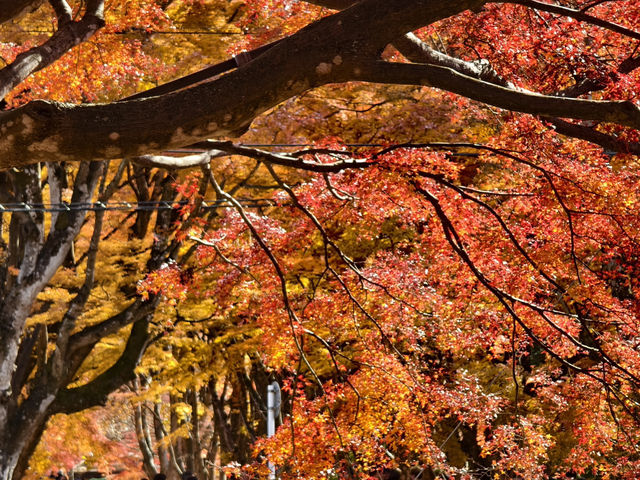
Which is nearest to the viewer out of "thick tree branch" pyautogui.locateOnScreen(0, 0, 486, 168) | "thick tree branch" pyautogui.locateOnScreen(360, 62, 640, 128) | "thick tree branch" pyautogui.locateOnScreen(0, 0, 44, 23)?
"thick tree branch" pyautogui.locateOnScreen(0, 0, 486, 168)

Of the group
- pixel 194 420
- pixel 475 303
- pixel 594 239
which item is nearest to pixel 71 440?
pixel 194 420

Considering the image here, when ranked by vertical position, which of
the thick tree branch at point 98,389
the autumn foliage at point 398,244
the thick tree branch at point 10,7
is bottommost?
the thick tree branch at point 98,389

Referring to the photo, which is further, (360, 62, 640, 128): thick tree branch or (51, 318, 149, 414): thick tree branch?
(51, 318, 149, 414): thick tree branch

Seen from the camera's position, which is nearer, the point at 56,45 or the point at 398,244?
the point at 56,45

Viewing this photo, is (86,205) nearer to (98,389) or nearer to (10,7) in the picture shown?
(98,389)

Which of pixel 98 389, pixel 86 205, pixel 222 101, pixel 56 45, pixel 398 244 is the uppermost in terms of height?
pixel 56 45

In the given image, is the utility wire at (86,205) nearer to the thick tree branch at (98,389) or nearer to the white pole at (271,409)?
the thick tree branch at (98,389)

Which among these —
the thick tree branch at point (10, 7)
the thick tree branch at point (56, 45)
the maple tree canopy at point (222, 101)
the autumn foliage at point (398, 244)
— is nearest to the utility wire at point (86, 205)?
the autumn foliage at point (398, 244)

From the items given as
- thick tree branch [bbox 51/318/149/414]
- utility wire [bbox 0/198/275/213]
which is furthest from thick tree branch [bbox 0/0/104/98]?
thick tree branch [bbox 51/318/149/414]

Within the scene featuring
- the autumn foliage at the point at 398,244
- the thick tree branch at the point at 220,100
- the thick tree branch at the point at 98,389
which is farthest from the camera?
the thick tree branch at the point at 98,389

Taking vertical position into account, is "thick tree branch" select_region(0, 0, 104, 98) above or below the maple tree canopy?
above

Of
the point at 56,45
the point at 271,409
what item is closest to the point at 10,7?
the point at 56,45

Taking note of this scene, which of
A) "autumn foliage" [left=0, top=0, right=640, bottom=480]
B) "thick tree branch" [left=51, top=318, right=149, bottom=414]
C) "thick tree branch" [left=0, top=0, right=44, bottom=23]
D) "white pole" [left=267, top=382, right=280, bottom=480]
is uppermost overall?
"thick tree branch" [left=0, top=0, right=44, bottom=23]

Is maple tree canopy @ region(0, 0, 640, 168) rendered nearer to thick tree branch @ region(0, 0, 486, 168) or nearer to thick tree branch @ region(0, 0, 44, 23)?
thick tree branch @ region(0, 0, 486, 168)
